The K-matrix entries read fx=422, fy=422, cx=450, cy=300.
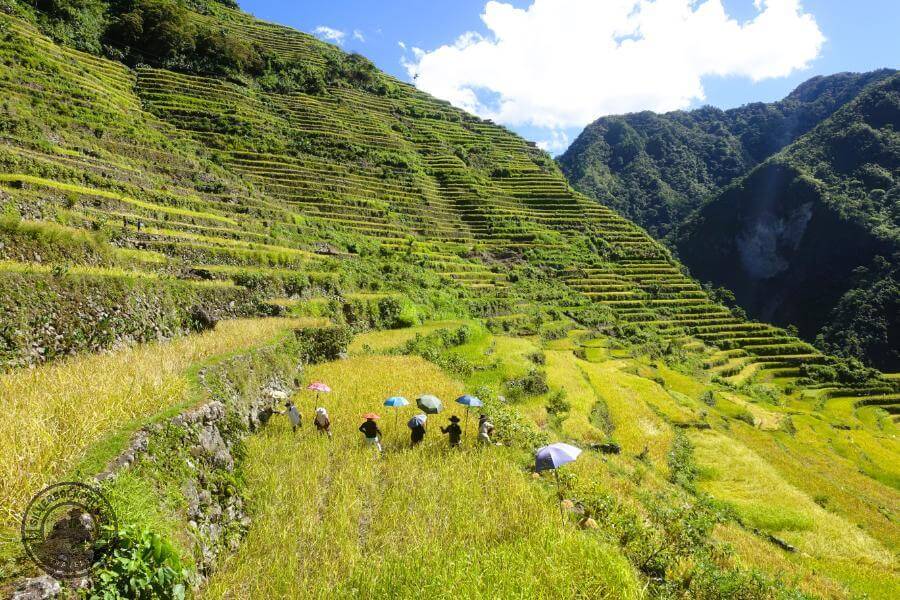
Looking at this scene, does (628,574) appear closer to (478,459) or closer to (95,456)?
(478,459)

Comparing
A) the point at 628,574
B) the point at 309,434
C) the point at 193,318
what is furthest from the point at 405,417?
the point at 193,318

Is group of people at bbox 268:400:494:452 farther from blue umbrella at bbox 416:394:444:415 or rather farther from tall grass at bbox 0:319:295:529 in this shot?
tall grass at bbox 0:319:295:529

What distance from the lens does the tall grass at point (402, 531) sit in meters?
6.03

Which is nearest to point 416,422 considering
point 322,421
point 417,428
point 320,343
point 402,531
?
point 417,428

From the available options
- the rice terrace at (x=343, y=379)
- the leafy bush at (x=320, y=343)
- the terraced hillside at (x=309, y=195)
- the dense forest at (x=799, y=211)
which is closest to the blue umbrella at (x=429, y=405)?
the rice terrace at (x=343, y=379)

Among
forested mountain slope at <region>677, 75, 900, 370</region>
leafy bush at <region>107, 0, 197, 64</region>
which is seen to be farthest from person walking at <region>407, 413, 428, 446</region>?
forested mountain slope at <region>677, 75, 900, 370</region>

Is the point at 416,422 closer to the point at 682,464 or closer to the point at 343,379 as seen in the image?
the point at 343,379

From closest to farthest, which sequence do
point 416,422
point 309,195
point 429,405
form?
point 416,422, point 429,405, point 309,195

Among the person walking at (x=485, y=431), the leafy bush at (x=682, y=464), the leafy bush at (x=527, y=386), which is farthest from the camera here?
the leafy bush at (x=527, y=386)

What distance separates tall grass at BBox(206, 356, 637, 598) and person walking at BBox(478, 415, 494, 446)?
0.43m

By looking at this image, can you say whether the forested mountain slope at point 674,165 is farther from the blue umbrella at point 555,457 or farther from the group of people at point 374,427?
the blue umbrella at point 555,457

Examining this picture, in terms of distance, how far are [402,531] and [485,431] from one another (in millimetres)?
5080

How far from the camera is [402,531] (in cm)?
744

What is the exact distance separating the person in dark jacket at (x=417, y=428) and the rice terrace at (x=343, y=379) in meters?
0.08
